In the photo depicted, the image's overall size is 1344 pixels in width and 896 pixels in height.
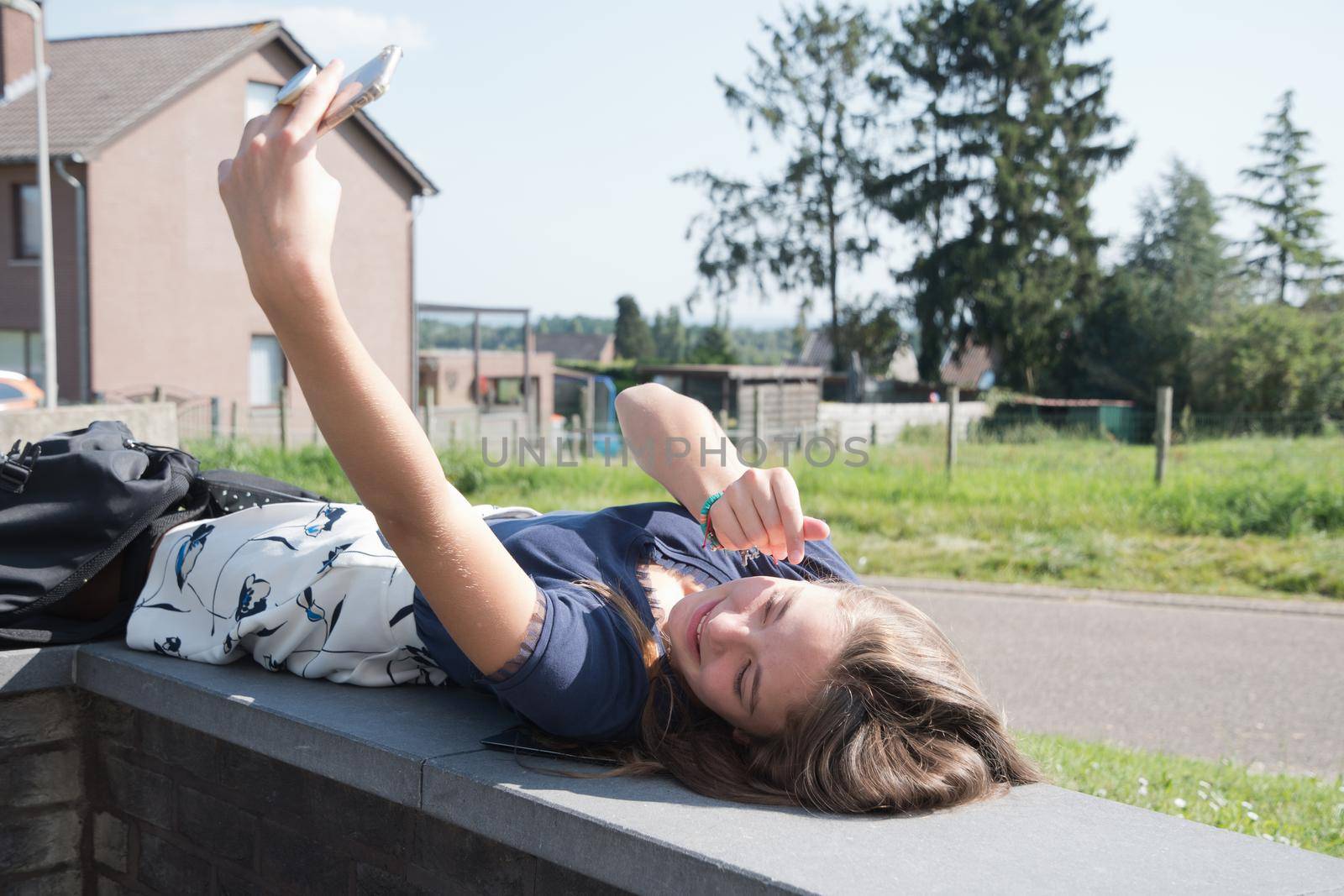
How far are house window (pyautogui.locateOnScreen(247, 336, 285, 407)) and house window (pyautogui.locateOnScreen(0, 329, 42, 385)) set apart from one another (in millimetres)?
4554

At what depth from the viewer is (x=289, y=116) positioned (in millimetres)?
1538

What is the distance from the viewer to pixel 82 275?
2408 centimetres

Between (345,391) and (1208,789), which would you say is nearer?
(345,391)

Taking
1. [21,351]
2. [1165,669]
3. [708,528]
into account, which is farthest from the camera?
[21,351]

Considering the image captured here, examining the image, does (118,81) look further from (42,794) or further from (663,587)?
(663,587)

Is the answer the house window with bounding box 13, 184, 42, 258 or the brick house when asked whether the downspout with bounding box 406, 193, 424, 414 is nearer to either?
the brick house

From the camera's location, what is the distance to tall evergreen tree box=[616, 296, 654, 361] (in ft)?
204

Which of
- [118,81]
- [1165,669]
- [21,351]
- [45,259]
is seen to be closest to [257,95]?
[118,81]

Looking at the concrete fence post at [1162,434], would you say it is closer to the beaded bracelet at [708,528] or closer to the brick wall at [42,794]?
the beaded bracelet at [708,528]

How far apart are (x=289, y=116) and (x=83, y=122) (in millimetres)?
27710

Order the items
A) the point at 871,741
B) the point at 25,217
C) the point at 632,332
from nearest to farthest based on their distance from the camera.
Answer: the point at 871,741 < the point at 25,217 < the point at 632,332

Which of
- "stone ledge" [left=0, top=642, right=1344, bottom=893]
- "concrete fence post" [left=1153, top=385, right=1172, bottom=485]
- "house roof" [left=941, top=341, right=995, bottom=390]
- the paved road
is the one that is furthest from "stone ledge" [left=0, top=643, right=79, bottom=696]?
"house roof" [left=941, top=341, right=995, bottom=390]

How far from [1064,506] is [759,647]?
31.7ft

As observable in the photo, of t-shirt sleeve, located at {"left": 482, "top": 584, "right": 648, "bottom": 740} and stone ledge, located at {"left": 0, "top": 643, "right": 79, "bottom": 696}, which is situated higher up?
t-shirt sleeve, located at {"left": 482, "top": 584, "right": 648, "bottom": 740}
